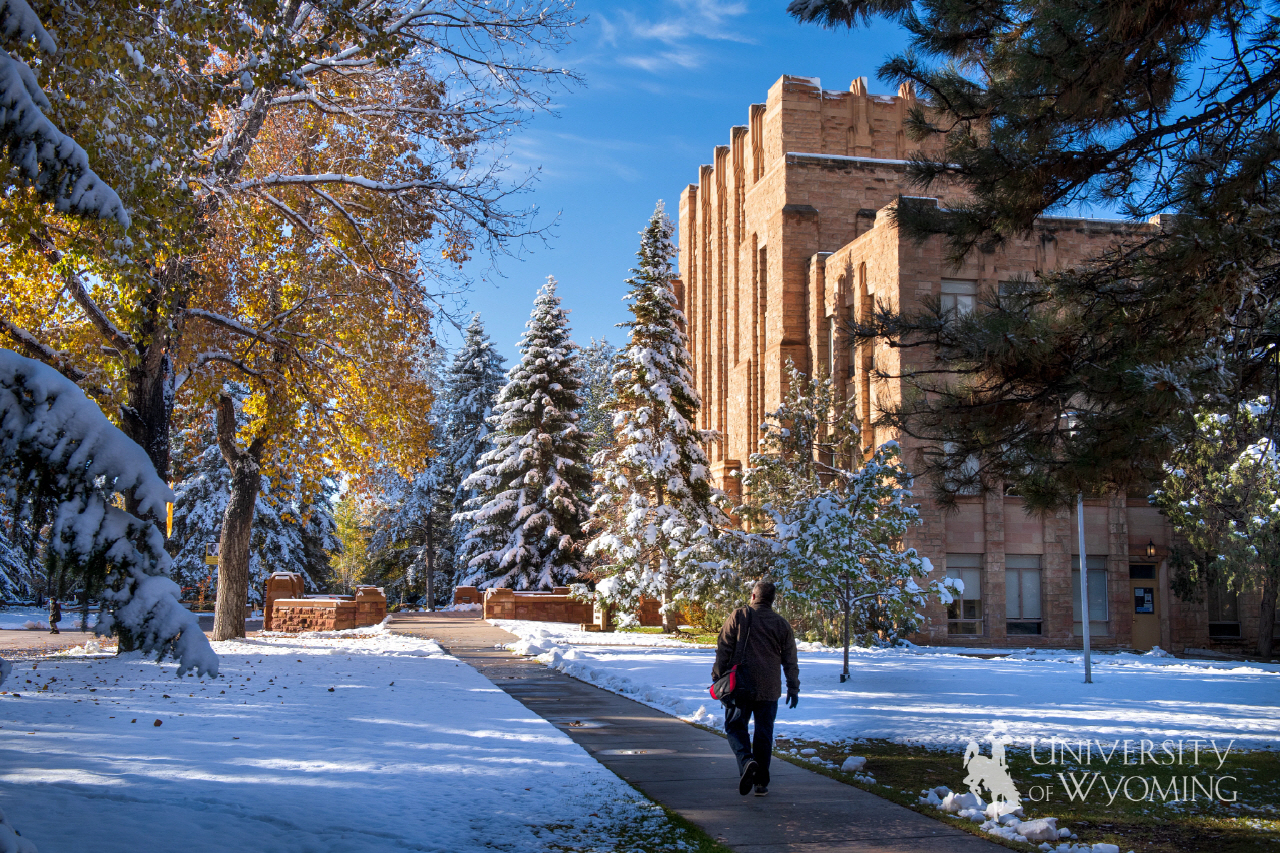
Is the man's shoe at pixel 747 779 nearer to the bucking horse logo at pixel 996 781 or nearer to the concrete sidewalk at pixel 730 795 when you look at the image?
the concrete sidewalk at pixel 730 795

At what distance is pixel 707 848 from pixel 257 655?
1287 centimetres

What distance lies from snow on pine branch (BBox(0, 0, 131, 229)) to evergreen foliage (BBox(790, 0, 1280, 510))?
6863 mm

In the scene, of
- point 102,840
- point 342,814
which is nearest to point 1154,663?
point 342,814

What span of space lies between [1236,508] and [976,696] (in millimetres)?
15549

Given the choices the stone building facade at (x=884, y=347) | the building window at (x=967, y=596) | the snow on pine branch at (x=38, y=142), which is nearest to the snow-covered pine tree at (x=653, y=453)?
the stone building facade at (x=884, y=347)

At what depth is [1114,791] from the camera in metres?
7.86

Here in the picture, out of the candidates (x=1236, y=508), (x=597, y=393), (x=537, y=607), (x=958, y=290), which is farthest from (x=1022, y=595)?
(x=597, y=393)

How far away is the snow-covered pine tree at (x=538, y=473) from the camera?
1693 inches

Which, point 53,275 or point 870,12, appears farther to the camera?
point 53,275

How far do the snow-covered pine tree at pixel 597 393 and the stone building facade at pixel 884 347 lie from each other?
11.1 metres

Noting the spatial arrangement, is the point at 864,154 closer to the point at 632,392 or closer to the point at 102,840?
the point at 632,392

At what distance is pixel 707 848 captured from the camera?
18.3ft

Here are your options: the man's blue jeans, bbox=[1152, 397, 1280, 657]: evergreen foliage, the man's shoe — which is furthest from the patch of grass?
bbox=[1152, 397, 1280, 657]: evergreen foliage

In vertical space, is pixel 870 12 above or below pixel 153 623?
above
